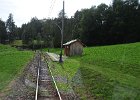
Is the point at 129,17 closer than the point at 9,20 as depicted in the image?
Yes

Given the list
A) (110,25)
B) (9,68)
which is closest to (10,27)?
(110,25)

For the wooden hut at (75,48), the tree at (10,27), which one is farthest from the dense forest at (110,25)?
the tree at (10,27)

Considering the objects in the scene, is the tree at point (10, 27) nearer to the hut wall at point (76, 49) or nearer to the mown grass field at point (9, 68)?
the hut wall at point (76, 49)

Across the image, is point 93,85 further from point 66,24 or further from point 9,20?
point 9,20

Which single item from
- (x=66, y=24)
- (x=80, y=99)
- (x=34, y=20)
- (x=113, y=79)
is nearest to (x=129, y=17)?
(x=66, y=24)

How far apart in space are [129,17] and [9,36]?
89414 mm

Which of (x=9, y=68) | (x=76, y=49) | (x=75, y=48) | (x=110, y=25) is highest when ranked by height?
(x=110, y=25)

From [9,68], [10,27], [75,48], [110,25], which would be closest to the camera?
[9,68]

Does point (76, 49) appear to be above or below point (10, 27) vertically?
below

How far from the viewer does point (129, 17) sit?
98.1m

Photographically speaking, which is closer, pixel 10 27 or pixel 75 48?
pixel 75 48

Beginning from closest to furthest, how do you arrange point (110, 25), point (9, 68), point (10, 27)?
point (9, 68) → point (110, 25) → point (10, 27)

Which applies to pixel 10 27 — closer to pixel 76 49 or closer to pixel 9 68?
pixel 76 49

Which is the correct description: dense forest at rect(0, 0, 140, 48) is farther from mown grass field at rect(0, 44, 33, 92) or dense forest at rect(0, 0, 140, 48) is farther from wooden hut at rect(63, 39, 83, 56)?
mown grass field at rect(0, 44, 33, 92)
